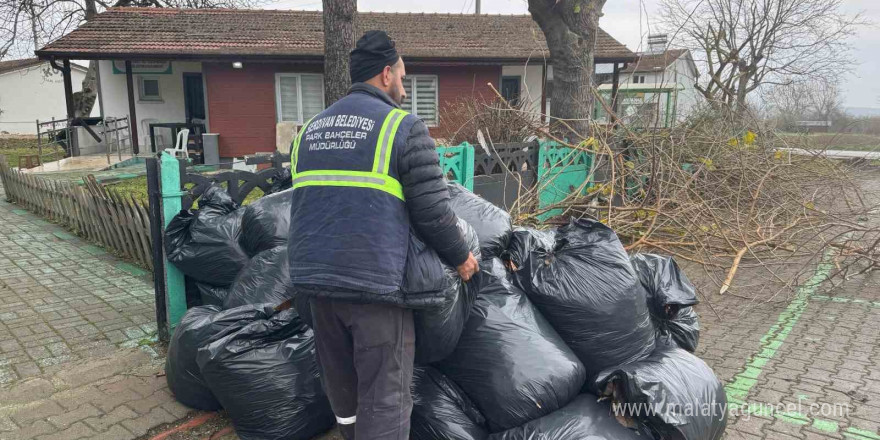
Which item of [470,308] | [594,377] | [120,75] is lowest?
[594,377]

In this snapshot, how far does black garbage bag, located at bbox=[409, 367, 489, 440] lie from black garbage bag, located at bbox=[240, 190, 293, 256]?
52.4 inches

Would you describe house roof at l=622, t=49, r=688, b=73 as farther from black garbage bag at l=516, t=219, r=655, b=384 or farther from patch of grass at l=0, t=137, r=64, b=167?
patch of grass at l=0, t=137, r=64, b=167

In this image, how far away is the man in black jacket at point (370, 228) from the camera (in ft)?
6.32

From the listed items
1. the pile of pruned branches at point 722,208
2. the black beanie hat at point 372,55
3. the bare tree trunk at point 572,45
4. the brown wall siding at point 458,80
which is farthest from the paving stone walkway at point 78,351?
the brown wall siding at point 458,80

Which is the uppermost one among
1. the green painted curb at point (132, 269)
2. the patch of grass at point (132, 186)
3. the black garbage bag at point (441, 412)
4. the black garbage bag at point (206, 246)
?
the black garbage bag at point (206, 246)

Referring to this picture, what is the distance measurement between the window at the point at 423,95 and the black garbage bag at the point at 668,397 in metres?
13.5

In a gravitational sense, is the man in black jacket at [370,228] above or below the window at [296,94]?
below

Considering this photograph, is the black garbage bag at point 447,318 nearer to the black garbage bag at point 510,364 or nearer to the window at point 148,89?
the black garbage bag at point 510,364

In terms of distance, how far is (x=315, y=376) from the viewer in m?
2.75

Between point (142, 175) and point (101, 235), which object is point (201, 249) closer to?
point (101, 235)

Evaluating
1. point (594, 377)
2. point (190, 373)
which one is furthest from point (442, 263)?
point (190, 373)

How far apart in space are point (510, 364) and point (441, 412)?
353 mm

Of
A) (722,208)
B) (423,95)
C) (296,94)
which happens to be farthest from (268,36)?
(722,208)

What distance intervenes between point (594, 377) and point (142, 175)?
11.2 metres
